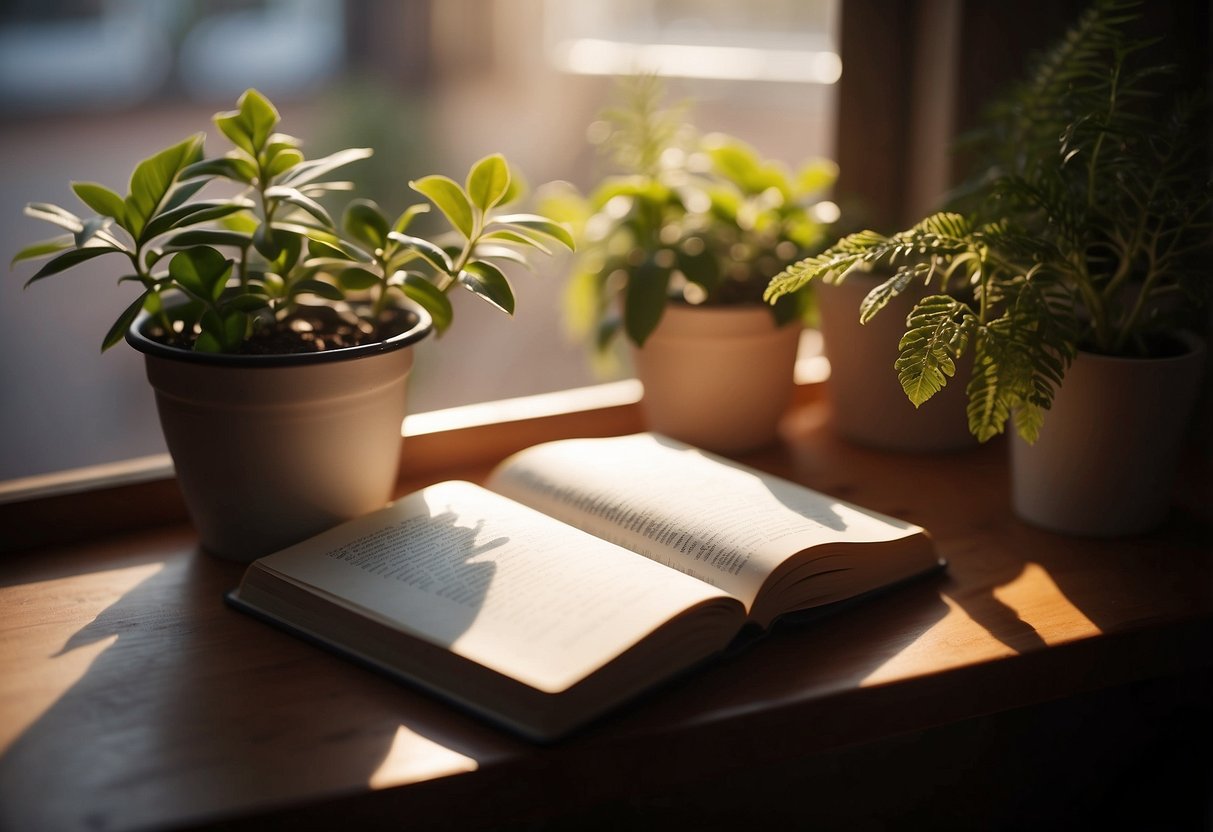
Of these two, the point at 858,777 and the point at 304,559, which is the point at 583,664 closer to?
the point at 304,559

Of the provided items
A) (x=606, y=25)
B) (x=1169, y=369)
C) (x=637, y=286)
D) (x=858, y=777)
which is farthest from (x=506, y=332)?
(x=1169, y=369)

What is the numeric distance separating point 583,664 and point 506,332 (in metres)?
1.49

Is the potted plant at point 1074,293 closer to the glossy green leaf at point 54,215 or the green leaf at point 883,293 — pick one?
the green leaf at point 883,293

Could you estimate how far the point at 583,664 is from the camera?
0.57 metres

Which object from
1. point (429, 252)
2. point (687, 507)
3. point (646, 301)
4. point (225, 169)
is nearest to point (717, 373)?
point (646, 301)

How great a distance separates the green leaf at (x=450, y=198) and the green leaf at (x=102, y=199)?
0.20 m

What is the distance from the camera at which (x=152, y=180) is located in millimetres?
708

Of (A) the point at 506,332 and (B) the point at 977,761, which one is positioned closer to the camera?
(B) the point at 977,761

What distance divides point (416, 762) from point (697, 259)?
0.53 meters

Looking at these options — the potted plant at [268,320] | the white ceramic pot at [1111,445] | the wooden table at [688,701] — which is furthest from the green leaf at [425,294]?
the white ceramic pot at [1111,445]

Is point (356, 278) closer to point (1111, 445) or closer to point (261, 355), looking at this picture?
point (261, 355)

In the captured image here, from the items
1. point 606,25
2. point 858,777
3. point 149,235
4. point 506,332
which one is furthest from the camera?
point 506,332

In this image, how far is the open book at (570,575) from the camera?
0.59m

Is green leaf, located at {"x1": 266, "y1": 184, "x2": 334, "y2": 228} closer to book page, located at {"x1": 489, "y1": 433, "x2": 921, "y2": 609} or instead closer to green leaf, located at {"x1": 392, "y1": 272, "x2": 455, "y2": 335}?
green leaf, located at {"x1": 392, "y1": 272, "x2": 455, "y2": 335}
